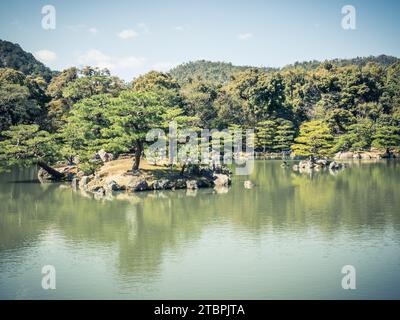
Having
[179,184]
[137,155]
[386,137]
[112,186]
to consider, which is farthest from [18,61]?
[179,184]

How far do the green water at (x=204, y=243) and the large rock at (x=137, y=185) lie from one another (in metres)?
1.57

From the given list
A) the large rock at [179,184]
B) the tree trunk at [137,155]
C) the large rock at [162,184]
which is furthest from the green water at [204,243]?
the tree trunk at [137,155]

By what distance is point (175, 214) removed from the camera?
23.2 m

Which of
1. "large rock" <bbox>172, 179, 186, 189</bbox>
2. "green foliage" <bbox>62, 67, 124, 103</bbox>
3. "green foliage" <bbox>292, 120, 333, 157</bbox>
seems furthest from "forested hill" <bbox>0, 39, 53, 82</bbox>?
"large rock" <bbox>172, 179, 186, 189</bbox>

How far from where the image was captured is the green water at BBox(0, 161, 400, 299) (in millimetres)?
12750

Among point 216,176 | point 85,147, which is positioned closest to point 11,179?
point 85,147

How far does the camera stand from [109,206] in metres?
25.1

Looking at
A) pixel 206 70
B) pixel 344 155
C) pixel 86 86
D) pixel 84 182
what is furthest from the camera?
pixel 206 70

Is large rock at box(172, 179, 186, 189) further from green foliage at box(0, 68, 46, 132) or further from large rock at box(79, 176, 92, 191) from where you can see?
green foliage at box(0, 68, 46, 132)

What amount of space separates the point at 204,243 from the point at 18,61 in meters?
82.9

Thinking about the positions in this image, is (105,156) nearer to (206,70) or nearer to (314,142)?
(314,142)

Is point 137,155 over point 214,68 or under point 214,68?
under
